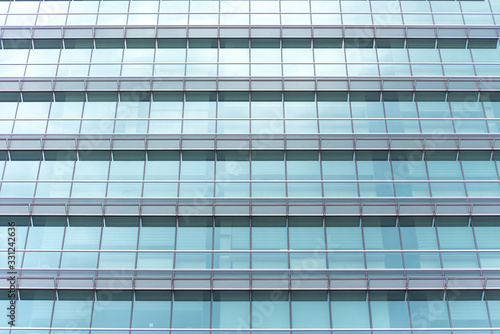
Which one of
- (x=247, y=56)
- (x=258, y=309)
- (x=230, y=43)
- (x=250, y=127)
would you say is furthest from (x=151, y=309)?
(x=230, y=43)

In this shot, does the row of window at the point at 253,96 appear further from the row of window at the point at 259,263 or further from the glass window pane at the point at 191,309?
the glass window pane at the point at 191,309

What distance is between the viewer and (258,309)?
24922mm

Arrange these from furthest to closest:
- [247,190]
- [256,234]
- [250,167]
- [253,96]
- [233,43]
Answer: [233,43] → [253,96] → [250,167] → [247,190] → [256,234]

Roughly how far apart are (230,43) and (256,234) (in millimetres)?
11881

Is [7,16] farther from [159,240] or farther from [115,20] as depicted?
[159,240]

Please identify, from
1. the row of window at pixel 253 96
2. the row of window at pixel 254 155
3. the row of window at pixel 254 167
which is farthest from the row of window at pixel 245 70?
the row of window at pixel 254 167

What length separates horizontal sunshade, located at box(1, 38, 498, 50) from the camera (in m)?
32.0

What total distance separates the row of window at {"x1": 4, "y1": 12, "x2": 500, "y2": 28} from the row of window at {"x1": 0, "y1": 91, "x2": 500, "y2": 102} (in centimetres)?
479

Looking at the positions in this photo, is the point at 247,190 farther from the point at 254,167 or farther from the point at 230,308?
the point at 230,308

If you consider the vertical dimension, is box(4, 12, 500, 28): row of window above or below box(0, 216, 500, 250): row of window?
above

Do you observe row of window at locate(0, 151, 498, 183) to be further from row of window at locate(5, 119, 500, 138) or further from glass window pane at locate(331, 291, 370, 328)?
glass window pane at locate(331, 291, 370, 328)

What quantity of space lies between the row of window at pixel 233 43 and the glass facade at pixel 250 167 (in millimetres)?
96

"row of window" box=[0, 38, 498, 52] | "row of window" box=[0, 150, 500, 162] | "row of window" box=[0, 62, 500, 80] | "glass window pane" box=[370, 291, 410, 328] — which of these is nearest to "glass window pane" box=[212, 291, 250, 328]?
"glass window pane" box=[370, 291, 410, 328]

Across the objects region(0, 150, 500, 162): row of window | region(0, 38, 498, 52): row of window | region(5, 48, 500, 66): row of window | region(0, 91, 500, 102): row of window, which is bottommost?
region(0, 150, 500, 162): row of window
